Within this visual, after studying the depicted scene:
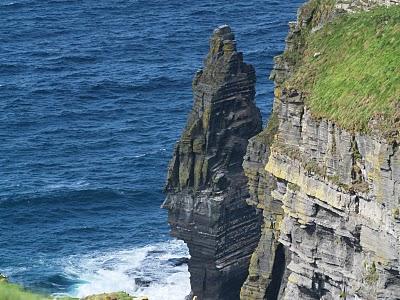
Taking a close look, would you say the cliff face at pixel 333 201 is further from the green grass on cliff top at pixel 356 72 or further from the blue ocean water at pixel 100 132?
the blue ocean water at pixel 100 132

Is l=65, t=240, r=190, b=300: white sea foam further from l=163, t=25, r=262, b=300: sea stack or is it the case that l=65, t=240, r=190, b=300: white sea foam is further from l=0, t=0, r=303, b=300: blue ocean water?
l=163, t=25, r=262, b=300: sea stack

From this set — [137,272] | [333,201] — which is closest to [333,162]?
[333,201]

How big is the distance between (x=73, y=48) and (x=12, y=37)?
10285 millimetres

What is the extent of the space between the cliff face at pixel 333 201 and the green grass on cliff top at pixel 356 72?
0.72 m

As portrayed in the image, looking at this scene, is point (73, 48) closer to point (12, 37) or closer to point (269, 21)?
point (12, 37)

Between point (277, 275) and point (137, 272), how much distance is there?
26.4m

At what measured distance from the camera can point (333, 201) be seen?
242 feet

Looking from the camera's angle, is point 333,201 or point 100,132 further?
point 100,132

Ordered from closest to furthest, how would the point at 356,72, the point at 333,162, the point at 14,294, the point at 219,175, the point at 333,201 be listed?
the point at 14,294
the point at 333,201
the point at 333,162
the point at 356,72
the point at 219,175

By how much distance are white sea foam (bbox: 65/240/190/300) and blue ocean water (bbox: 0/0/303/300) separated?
0.13 meters

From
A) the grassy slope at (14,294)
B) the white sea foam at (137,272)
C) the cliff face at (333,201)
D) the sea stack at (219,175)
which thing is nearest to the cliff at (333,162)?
the cliff face at (333,201)

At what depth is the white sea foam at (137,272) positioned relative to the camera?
377 feet

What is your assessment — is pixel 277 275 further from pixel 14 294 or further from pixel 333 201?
pixel 14 294

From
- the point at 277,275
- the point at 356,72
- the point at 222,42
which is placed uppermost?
the point at 356,72
